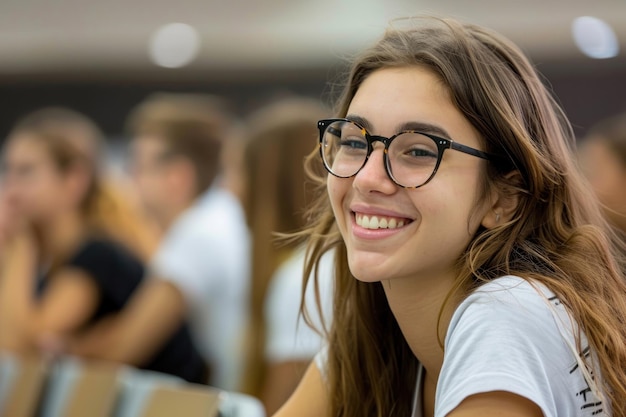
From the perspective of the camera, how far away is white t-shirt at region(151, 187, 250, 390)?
2938 mm

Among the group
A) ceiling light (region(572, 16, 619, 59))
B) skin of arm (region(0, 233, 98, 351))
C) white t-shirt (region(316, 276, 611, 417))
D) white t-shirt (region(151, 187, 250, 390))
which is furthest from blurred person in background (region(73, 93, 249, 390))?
ceiling light (region(572, 16, 619, 59))

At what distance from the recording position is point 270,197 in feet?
8.43

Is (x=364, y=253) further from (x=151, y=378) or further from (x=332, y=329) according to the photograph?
(x=151, y=378)

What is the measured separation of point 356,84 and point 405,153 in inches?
8.3

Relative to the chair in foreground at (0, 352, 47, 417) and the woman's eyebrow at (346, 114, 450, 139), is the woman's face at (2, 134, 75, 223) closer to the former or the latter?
the chair in foreground at (0, 352, 47, 417)

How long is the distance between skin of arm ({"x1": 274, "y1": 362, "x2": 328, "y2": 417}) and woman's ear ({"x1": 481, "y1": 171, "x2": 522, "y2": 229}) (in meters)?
0.42

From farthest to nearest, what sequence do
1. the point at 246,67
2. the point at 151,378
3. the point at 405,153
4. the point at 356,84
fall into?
the point at 246,67, the point at 151,378, the point at 356,84, the point at 405,153

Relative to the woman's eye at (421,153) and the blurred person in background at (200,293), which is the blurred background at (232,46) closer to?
the blurred person in background at (200,293)

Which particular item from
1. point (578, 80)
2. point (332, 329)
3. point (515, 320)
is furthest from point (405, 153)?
point (578, 80)

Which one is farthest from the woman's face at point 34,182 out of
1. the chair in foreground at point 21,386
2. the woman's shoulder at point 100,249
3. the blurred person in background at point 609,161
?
the blurred person in background at point 609,161

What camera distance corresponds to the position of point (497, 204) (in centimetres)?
135

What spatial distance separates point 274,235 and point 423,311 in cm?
108

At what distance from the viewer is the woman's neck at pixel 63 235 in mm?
3305

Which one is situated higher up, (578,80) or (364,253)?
(578,80)
